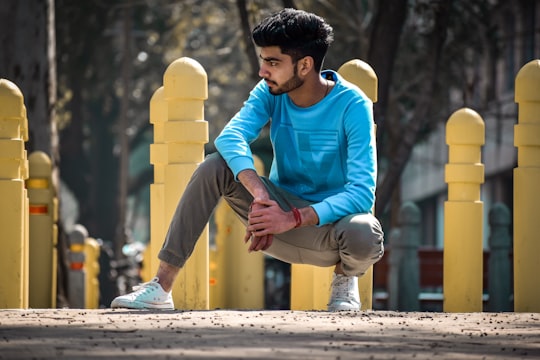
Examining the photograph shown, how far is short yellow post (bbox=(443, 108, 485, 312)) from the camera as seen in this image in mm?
8969

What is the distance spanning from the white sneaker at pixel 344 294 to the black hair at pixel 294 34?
3.58 feet

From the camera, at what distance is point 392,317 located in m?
6.64

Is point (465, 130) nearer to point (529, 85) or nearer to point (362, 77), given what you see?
point (529, 85)

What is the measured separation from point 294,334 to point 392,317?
105 cm

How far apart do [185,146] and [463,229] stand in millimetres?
1888

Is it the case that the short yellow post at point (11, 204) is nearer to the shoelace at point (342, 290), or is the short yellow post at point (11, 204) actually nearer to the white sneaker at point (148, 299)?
the white sneaker at point (148, 299)

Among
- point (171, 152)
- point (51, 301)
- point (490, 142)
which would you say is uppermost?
point (490, 142)

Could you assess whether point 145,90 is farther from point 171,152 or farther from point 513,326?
point 513,326

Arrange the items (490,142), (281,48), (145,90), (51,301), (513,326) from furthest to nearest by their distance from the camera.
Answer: (490,142) → (145,90) → (51,301) → (281,48) → (513,326)

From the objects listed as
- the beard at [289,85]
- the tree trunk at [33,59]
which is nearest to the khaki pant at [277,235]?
the beard at [289,85]

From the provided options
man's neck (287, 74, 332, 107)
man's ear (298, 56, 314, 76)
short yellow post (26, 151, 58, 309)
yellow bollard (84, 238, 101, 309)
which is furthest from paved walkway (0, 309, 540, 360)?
yellow bollard (84, 238, 101, 309)

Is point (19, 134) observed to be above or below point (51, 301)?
above

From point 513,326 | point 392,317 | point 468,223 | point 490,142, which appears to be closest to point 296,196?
point 392,317

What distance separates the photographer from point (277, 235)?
7.12 meters
